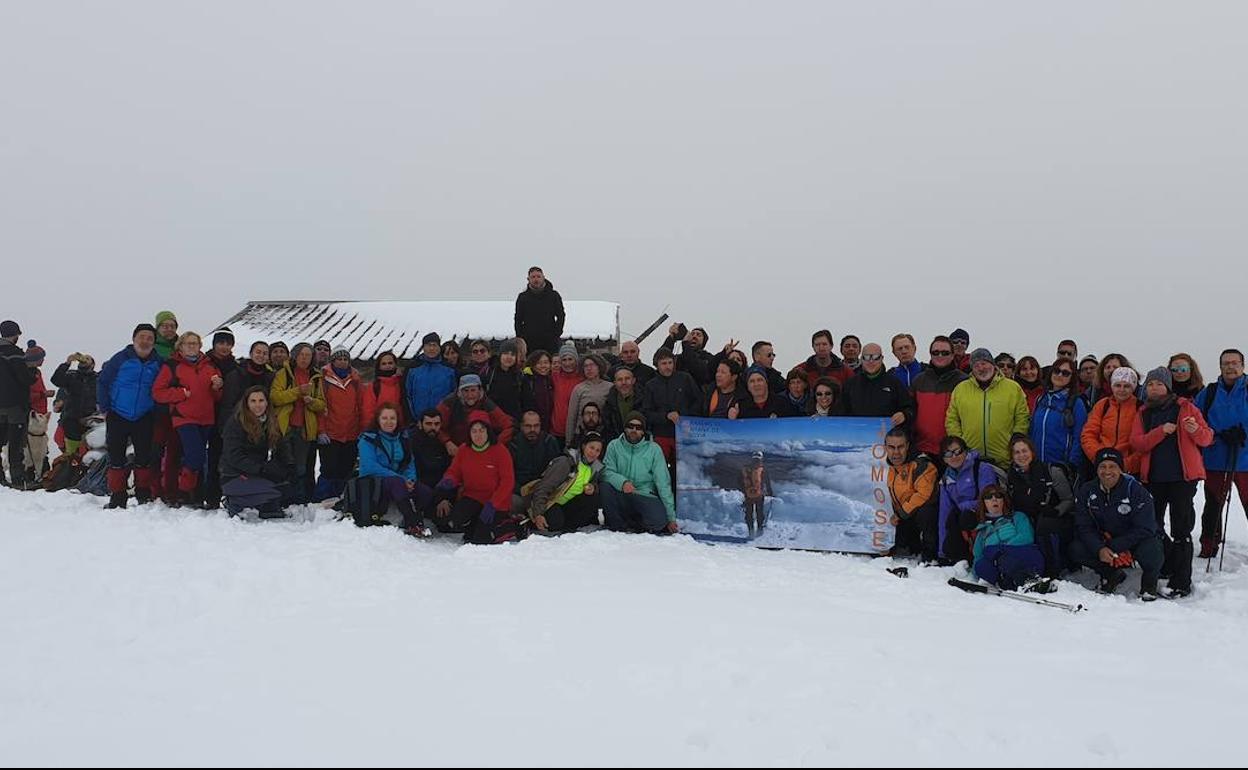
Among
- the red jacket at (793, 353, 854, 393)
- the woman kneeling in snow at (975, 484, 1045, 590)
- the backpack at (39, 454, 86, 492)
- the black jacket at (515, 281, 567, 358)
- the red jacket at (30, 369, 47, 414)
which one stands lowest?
the backpack at (39, 454, 86, 492)

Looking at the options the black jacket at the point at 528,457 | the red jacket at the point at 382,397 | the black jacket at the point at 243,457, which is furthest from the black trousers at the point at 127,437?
the black jacket at the point at 528,457

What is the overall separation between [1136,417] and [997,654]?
3.26 meters

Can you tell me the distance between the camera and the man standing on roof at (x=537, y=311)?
437 inches

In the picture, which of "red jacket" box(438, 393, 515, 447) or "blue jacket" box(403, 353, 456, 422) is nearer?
"red jacket" box(438, 393, 515, 447)

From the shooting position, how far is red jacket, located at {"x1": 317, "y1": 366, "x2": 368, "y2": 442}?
9125 mm

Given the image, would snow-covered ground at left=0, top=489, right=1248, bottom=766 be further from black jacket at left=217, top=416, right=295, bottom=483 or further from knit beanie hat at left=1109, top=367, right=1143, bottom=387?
knit beanie hat at left=1109, top=367, right=1143, bottom=387

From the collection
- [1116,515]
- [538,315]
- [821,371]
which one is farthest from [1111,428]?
[538,315]

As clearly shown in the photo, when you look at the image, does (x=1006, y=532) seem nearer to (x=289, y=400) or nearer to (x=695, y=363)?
(x=695, y=363)

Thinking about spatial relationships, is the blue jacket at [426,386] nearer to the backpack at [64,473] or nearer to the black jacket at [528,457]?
the black jacket at [528,457]

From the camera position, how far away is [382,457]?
338 inches

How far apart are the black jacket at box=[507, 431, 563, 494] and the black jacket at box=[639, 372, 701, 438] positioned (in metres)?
1.10

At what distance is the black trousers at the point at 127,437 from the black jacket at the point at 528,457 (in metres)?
3.90

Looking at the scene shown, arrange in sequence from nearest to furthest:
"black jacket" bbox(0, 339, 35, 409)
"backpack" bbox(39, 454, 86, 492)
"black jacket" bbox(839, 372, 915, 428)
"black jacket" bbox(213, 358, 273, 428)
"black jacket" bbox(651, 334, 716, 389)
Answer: "black jacket" bbox(839, 372, 915, 428)
"black jacket" bbox(213, 358, 273, 428)
"black jacket" bbox(651, 334, 716, 389)
"black jacket" bbox(0, 339, 35, 409)
"backpack" bbox(39, 454, 86, 492)

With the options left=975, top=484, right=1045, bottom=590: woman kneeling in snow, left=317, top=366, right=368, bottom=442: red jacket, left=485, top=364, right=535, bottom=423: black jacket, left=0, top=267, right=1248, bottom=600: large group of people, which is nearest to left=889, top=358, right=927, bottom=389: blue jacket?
left=0, top=267, right=1248, bottom=600: large group of people
